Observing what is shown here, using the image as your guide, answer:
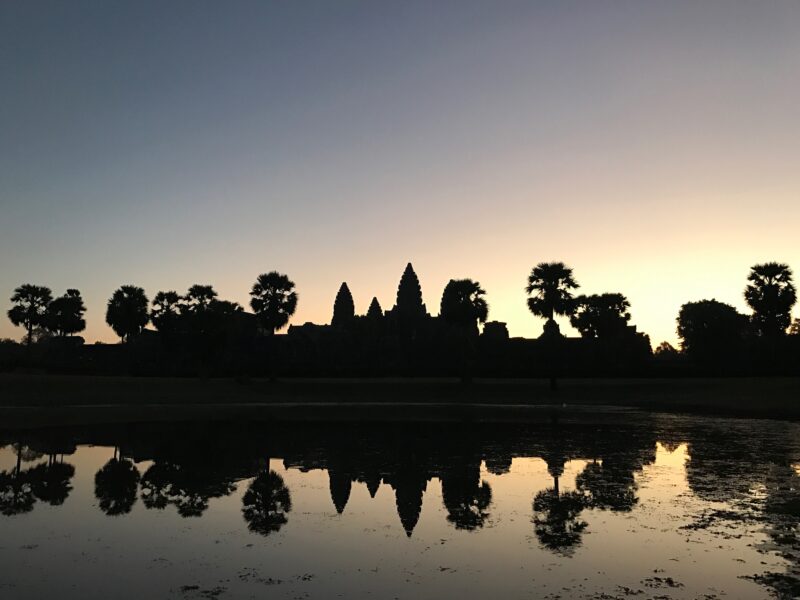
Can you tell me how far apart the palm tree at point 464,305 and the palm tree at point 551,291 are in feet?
23.0

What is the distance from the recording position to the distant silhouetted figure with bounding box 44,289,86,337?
7800cm

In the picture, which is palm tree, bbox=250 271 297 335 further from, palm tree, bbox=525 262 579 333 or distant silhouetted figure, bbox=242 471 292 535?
distant silhouetted figure, bbox=242 471 292 535

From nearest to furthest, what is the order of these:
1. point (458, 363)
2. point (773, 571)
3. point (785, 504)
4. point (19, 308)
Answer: point (773, 571) < point (785, 504) < point (458, 363) < point (19, 308)

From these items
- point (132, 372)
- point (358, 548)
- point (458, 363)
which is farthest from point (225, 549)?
point (132, 372)

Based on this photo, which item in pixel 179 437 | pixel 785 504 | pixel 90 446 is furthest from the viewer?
pixel 179 437

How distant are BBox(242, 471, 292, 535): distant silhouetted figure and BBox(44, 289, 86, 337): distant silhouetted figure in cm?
7208

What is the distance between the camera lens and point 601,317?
250ft

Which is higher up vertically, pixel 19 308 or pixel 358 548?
pixel 19 308

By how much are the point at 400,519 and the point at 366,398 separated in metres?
41.7

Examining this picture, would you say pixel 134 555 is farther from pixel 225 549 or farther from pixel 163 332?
pixel 163 332

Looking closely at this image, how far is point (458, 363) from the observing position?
68.6 metres

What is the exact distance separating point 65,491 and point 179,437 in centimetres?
1133

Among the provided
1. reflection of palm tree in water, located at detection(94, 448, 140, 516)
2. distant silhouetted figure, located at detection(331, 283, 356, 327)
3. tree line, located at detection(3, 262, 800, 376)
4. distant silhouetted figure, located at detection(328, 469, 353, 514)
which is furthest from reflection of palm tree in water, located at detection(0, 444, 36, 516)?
distant silhouetted figure, located at detection(331, 283, 356, 327)

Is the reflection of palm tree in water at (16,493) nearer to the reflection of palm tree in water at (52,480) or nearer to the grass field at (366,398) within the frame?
the reflection of palm tree in water at (52,480)
